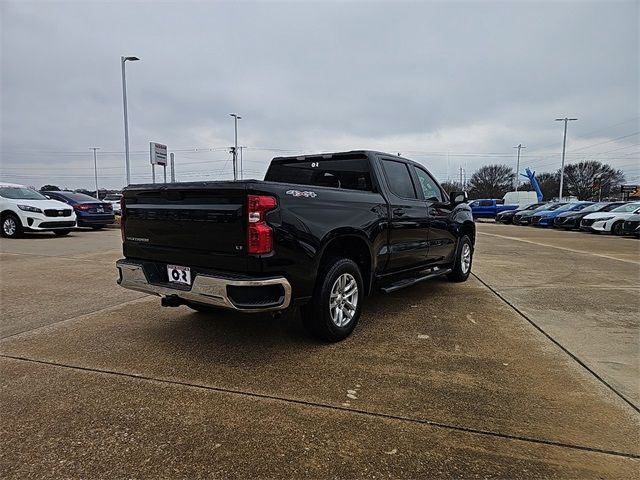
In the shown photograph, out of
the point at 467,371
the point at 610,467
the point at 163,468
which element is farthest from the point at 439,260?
the point at 163,468

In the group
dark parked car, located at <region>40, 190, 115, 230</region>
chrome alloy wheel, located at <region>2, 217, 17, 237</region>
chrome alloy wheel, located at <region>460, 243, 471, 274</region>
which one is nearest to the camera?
chrome alloy wheel, located at <region>460, 243, 471, 274</region>

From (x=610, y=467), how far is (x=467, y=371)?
48.4 inches

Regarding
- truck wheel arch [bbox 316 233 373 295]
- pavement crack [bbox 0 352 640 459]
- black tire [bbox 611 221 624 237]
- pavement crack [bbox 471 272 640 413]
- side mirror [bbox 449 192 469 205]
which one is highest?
side mirror [bbox 449 192 469 205]

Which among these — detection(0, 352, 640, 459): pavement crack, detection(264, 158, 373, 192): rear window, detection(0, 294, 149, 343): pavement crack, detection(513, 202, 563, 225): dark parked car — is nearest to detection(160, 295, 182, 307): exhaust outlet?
detection(0, 352, 640, 459): pavement crack

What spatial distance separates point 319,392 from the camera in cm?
308

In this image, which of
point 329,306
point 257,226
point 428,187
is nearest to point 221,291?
point 257,226

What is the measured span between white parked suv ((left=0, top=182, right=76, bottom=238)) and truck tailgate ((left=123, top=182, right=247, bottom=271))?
1039 cm

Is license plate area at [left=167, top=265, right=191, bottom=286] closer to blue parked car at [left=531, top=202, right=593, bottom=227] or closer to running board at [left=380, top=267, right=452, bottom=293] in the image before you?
running board at [left=380, top=267, right=452, bottom=293]

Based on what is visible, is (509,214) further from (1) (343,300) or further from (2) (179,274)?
(2) (179,274)

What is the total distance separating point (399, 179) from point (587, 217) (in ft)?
61.0

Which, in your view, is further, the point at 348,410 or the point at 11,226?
the point at 11,226

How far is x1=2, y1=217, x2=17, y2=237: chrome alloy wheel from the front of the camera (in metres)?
12.6

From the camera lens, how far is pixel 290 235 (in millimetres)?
3469

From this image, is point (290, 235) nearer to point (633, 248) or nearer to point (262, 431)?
point (262, 431)
